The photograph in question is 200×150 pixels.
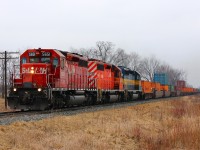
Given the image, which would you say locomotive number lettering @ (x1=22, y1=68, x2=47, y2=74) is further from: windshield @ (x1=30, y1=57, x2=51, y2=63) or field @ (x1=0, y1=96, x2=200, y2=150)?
field @ (x1=0, y1=96, x2=200, y2=150)

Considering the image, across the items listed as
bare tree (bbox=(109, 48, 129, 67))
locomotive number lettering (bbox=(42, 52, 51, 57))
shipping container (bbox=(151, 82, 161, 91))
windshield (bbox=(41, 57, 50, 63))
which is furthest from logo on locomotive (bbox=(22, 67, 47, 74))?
bare tree (bbox=(109, 48, 129, 67))

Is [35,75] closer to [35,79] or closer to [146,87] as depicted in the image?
[35,79]

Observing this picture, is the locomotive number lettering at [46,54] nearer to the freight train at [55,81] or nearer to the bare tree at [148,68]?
the freight train at [55,81]

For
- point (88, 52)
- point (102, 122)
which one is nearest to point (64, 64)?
point (102, 122)

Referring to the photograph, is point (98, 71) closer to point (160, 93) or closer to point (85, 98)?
point (85, 98)

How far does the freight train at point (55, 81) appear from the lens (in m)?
18.5

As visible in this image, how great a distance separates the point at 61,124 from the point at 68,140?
2.88 m

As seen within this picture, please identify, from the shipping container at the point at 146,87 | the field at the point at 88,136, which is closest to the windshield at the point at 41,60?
the field at the point at 88,136

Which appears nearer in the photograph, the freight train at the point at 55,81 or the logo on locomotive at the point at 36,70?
the freight train at the point at 55,81

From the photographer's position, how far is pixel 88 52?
10181cm

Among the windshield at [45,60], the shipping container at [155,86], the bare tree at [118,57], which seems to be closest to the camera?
the windshield at [45,60]

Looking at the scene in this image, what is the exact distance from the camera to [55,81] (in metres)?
19.5

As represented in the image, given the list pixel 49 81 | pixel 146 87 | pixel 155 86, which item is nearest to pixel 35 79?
pixel 49 81

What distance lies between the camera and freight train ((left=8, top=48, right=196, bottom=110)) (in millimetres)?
18500
